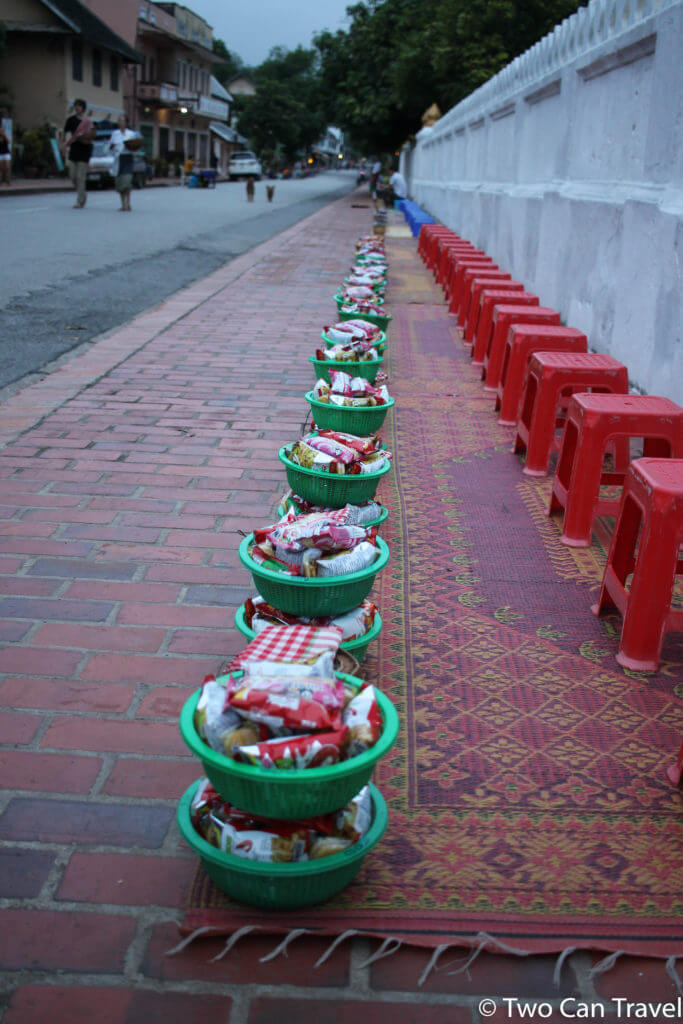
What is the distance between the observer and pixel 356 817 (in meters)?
2.05

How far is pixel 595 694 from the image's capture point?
2.90 m

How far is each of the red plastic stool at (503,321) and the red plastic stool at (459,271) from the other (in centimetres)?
292

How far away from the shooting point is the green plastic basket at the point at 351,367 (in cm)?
542

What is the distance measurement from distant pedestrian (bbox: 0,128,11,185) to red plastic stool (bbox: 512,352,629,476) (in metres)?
23.5

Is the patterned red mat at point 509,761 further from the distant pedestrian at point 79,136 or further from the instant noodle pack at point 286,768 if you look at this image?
the distant pedestrian at point 79,136

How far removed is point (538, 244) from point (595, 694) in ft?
21.8

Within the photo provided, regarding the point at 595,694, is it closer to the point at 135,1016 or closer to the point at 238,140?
the point at 135,1016

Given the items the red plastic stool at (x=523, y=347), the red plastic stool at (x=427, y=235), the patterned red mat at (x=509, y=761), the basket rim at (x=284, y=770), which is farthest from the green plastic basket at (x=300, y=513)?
the red plastic stool at (x=427, y=235)

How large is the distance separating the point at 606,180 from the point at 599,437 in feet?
11.4

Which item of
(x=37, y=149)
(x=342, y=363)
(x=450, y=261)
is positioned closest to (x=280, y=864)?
(x=342, y=363)

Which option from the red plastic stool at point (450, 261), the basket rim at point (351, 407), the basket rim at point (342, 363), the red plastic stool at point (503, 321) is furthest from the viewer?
the red plastic stool at point (450, 261)

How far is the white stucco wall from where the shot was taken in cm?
508

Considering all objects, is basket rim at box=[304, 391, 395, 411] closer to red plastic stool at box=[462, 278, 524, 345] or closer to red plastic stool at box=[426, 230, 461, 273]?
red plastic stool at box=[462, 278, 524, 345]

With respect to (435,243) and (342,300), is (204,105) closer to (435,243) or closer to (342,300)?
(435,243)
